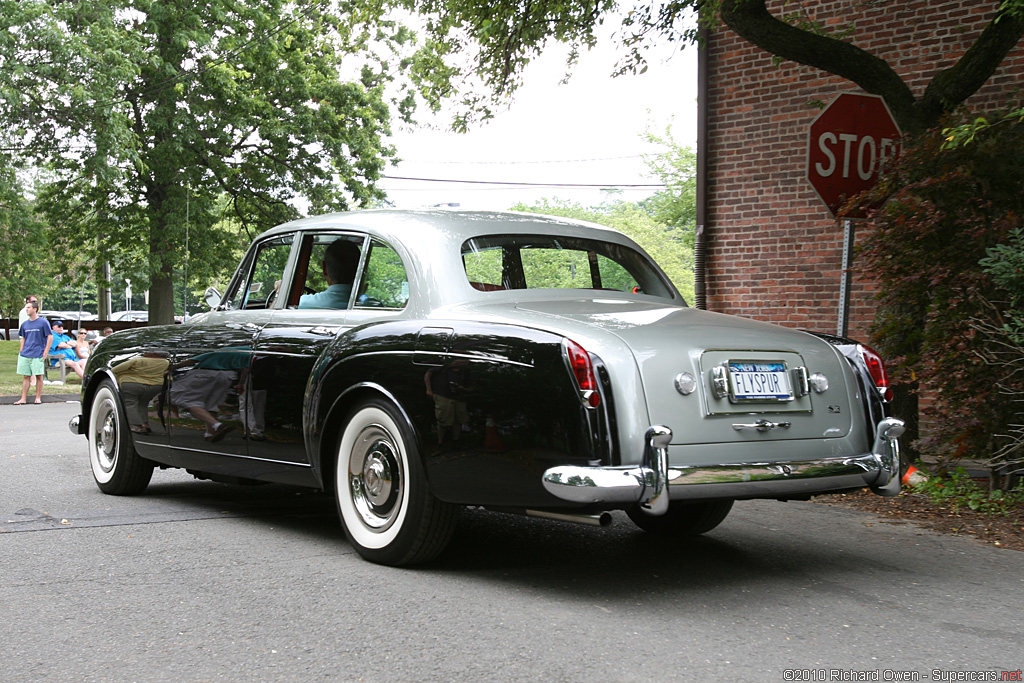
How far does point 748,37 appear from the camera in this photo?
8422 millimetres

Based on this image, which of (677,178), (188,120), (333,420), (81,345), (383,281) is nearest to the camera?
(333,420)

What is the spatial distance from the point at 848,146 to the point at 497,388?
4.77 metres

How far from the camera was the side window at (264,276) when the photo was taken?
6.24m

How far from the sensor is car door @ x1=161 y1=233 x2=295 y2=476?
233 inches

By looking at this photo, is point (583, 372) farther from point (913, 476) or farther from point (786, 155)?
point (786, 155)

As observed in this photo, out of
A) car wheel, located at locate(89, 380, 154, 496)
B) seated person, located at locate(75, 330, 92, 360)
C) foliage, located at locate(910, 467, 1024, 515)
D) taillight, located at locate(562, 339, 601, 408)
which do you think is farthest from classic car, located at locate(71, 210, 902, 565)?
seated person, located at locate(75, 330, 92, 360)

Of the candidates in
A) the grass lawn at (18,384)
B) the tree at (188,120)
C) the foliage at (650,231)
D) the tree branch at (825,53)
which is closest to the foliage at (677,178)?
the foliage at (650,231)

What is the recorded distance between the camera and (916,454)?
7918mm

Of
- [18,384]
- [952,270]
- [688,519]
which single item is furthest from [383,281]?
[18,384]

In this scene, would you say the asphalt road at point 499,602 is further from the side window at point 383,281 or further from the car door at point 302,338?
the side window at point 383,281

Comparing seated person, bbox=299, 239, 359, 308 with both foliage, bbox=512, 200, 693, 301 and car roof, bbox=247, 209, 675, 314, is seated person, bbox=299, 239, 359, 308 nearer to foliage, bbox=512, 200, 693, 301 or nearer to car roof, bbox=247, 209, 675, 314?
car roof, bbox=247, 209, 675, 314

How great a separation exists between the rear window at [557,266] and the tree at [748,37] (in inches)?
115

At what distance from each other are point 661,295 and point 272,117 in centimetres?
2493

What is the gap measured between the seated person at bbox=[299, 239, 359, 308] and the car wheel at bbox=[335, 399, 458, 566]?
800mm
